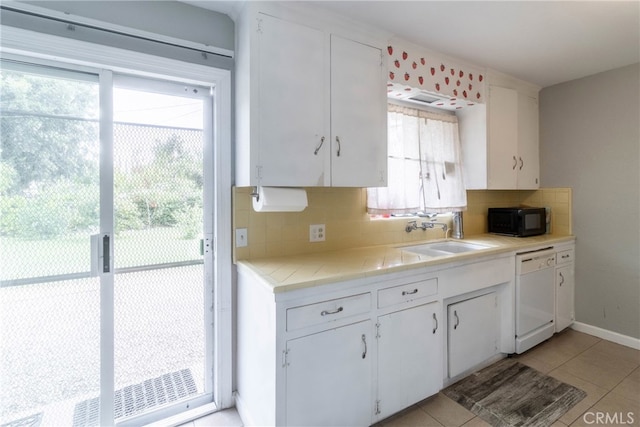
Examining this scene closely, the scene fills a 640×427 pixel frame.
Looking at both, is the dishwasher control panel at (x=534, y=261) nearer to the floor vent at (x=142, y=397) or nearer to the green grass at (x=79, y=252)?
the green grass at (x=79, y=252)

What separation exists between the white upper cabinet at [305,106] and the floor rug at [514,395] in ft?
5.10

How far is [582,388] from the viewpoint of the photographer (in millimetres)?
2062

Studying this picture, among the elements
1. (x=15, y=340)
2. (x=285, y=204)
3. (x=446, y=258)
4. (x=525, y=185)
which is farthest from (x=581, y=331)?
(x=15, y=340)

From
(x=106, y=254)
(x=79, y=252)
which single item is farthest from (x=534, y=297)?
(x=79, y=252)

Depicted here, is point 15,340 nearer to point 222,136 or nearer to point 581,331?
point 222,136

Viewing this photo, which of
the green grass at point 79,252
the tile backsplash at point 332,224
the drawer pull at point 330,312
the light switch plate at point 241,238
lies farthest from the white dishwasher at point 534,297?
the green grass at point 79,252

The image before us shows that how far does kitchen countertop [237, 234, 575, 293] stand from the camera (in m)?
1.46

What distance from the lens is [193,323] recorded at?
1.89 meters

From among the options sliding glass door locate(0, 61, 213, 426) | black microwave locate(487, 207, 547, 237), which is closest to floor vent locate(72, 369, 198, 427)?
sliding glass door locate(0, 61, 213, 426)

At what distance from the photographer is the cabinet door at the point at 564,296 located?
278 centimetres

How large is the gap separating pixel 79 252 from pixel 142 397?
932 millimetres

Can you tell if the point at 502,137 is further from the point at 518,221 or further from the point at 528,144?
the point at 518,221

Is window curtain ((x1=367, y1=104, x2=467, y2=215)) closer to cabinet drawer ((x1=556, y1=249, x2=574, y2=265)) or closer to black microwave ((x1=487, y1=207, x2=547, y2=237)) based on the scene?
black microwave ((x1=487, y1=207, x2=547, y2=237))

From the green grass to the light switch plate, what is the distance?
0.85 feet
